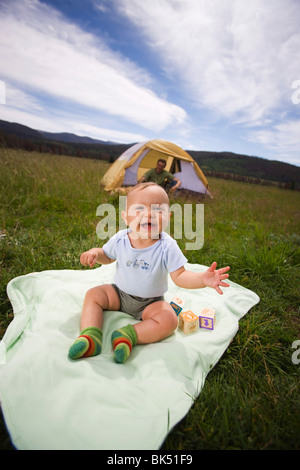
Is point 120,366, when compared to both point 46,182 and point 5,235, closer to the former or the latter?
point 5,235

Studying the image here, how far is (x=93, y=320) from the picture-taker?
1495 millimetres

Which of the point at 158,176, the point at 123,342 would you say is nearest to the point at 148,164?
the point at 158,176

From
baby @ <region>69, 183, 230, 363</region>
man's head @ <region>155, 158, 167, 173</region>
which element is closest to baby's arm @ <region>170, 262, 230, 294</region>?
baby @ <region>69, 183, 230, 363</region>

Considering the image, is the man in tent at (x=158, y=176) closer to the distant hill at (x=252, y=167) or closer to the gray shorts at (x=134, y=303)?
the gray shorts at (x=134, y=303)

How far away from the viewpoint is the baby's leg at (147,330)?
51.3 inches

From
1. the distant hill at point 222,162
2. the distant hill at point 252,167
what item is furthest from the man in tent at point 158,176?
the distant hill at point 252,167

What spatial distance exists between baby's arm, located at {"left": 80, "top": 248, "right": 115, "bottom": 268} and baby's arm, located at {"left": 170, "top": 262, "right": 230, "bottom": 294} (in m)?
0.57

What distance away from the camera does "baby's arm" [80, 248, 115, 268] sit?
5.21 feet

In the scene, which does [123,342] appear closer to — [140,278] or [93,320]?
[93,320]

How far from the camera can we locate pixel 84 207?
397cm

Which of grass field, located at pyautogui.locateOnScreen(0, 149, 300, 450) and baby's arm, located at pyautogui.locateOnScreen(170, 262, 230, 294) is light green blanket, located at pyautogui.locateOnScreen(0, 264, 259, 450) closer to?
grass field, located at pyautogui.locateOnScreen(0, 149, 300, 450)

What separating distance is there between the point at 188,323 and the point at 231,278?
1.13 metres

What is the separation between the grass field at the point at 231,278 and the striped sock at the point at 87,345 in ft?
1.35
